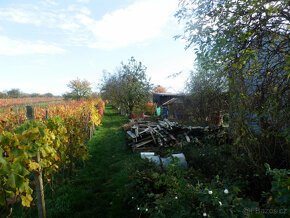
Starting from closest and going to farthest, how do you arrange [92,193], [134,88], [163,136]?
[92,193] < [163,136] < [134,88]

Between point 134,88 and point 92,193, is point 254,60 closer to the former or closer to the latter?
point 92,193

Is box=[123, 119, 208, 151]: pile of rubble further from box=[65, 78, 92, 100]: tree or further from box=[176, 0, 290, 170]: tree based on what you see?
box=[65, 78, 92, 100]: tree

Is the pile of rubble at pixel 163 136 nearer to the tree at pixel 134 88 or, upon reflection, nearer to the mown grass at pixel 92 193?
the mown grass at pixel 92 193

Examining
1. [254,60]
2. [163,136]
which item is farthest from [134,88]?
[254,60]

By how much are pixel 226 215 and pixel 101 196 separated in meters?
3.37

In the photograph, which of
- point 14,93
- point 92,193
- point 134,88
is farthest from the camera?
point 14,93

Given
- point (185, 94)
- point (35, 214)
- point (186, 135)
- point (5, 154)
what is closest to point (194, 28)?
point (5, 154)

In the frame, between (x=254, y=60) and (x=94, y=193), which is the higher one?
(x=254, y=60)

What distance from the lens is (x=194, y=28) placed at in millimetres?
3555

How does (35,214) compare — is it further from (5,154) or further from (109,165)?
(109,165)

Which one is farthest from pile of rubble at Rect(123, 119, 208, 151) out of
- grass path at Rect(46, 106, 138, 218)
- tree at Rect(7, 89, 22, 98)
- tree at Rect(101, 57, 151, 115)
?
tree at Rect(7, 89, 22, 98)

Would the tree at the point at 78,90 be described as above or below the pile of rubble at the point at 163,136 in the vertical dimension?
above

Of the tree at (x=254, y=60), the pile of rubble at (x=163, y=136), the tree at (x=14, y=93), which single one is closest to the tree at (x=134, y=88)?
the pile of rubble at (x=163, y=136)

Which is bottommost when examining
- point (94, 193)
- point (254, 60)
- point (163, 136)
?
point (94, 193)
